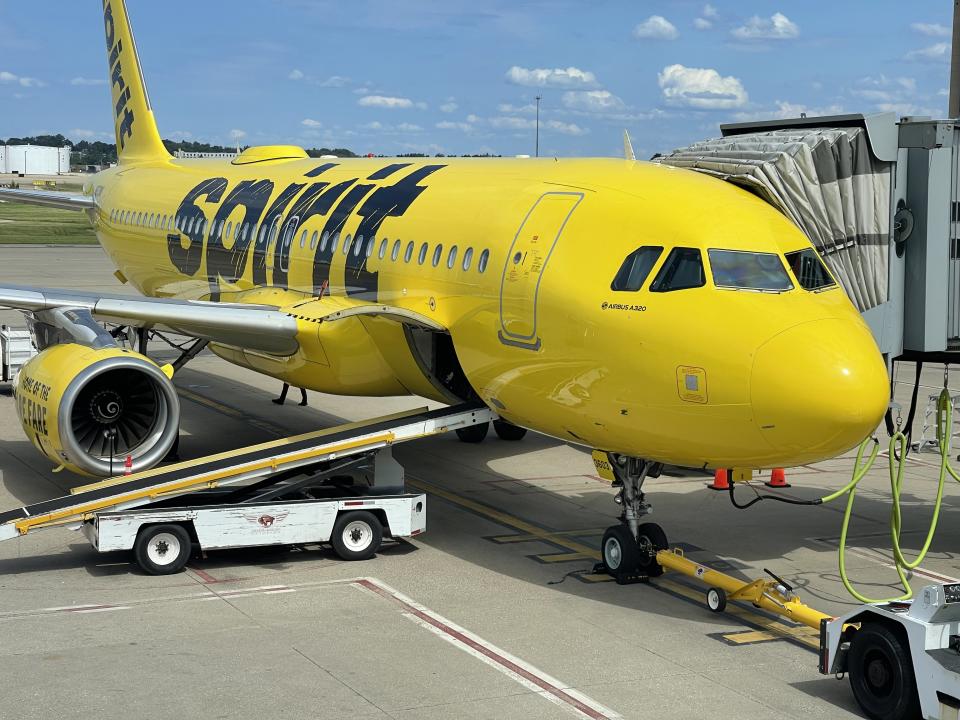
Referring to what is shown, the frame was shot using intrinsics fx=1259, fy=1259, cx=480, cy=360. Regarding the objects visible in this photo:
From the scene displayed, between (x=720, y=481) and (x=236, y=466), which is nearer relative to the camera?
(x=236, y=466)

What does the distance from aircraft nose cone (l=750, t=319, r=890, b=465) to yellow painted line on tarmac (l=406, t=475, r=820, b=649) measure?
1.77m

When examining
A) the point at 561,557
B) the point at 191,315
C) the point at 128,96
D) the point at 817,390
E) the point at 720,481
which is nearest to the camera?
the point at 817,390

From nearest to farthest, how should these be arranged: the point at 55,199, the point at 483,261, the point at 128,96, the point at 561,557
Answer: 1. the point at 483,261
2. the point at 561,557
3. the point at 128,96
4. the point at 55,199

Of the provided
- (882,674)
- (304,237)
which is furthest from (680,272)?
(304,237)

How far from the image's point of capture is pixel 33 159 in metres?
192

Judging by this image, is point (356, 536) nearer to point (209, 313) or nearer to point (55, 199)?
point (209, 313)

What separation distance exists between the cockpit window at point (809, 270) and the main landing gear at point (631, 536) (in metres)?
2.50

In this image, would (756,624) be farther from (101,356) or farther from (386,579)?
(101,356)

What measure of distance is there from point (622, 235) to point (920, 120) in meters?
3.62

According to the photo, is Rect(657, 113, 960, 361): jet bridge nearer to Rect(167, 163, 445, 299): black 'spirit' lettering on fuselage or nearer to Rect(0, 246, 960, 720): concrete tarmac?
Rect(0, 246, 960, 720): concrete tarmac

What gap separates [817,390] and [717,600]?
2.52 m

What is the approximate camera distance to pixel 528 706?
31.0ft

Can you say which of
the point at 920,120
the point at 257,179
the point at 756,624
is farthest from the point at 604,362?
the point at 257,179

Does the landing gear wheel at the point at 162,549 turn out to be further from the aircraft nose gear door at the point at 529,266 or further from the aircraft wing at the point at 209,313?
the aircraft nose gear door at the point at 529,266
